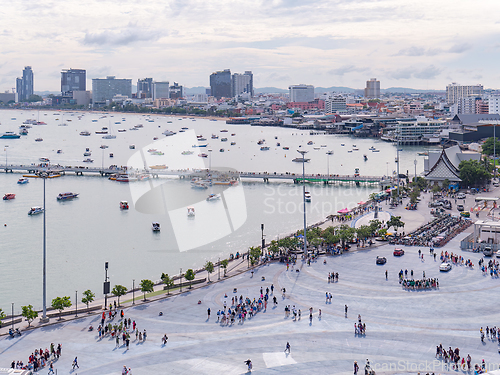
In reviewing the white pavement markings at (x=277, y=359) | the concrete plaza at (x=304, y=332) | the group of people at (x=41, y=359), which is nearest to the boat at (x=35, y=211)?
the concrete plaza at (x=304, y=332)

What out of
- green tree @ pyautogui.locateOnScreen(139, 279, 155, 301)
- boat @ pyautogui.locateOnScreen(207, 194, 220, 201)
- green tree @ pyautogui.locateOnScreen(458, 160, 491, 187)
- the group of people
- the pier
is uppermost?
green tree @ pyautogui.locateOnScreen(458, 160, 491, 187)

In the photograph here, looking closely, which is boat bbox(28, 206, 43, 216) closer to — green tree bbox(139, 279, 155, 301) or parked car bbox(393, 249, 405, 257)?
green tree bbox(139, 279, 155, 301)

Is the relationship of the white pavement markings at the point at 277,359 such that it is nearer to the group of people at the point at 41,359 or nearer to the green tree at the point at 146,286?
the group of people at the point at 41,359

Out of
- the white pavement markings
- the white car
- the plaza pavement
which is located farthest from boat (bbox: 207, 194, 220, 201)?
the white pavement markings

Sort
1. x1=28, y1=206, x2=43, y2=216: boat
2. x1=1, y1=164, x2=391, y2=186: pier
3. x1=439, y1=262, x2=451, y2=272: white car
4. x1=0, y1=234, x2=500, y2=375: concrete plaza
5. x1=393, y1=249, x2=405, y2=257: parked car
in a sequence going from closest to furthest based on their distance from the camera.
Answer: x1=0, y1=234, x2=500, y2=375: concrete plaza < x1=439, y1=262, x2=451, y2=272: white car < x1=393, y1=249, x2=405, y2=257: parked car < x1=28, y1=206, x2=43, y2=216: boat < x1=1, y1=164, x2=391, y2=186: pier

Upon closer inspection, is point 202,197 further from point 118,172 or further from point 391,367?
point 391,367

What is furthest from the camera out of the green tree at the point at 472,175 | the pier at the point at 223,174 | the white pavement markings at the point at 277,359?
the pier at the point at 223,174

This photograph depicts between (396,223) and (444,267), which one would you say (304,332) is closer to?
(444,267)

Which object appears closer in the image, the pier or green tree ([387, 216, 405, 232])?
green tree ([387, 216, 405, 232])
